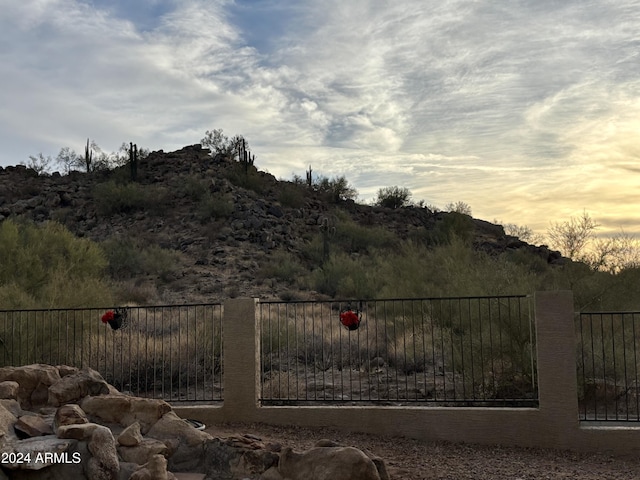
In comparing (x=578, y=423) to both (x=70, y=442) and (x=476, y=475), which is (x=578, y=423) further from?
(x=70, y=442)

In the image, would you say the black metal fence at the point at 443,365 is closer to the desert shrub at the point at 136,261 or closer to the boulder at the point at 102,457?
the boulder at the point at 102,457

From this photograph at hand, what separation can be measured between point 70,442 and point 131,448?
690mm

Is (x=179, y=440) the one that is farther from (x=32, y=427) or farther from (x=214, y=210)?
(x=214, y=210)

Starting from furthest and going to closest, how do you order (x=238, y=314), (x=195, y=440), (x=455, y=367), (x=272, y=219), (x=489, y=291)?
(x=272, y=219) → (x=489, y=291) → (x=455, y=367) → (x=238, y=314) → (x=195, y=440)

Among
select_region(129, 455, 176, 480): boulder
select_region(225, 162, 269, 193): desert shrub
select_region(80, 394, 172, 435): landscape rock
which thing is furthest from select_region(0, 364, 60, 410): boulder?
select_region(225, 162, 269, 193): desert shrub

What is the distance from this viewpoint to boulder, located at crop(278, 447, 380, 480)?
7.11 meters

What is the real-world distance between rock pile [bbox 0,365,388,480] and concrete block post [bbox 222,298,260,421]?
110 inches

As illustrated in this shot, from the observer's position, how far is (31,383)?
910 cm

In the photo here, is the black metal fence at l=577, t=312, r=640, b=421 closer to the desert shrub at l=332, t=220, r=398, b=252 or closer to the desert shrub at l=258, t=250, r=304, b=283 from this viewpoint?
the desert shrub at l=258, t=250, r=304, b=283

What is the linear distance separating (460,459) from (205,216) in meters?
36.5

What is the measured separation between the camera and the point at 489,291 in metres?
15.4

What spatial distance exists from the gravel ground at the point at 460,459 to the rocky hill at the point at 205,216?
20571 millimetres

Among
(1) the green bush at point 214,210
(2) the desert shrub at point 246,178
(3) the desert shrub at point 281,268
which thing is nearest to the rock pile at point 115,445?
(3) the desert shrub at point 281,268

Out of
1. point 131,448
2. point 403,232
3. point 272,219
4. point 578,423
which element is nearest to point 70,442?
point 131,448
